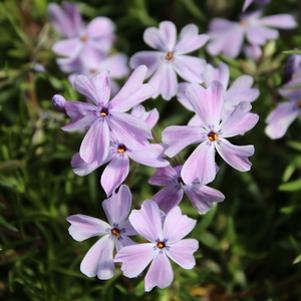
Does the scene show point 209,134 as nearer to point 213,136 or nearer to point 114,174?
point 213,136

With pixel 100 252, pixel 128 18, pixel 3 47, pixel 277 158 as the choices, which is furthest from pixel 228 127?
pixel 3 47

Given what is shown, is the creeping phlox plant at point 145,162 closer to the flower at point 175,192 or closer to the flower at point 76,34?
the flower at point 175,192

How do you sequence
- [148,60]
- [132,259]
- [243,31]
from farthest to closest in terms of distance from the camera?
[243,31] → [148,60] → [132,259]

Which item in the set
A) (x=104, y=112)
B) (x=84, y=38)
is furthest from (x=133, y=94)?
(x=84, y=38)

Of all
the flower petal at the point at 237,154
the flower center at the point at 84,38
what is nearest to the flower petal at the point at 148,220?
the flower petal at the point at 237,154

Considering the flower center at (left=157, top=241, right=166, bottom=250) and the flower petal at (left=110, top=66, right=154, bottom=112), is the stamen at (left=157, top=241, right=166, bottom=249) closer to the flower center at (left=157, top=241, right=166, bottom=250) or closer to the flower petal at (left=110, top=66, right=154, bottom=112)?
the flower center at (left=157, top=241, right=166, bottom=250)

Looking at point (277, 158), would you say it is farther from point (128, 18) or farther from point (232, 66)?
point (128, 18)
